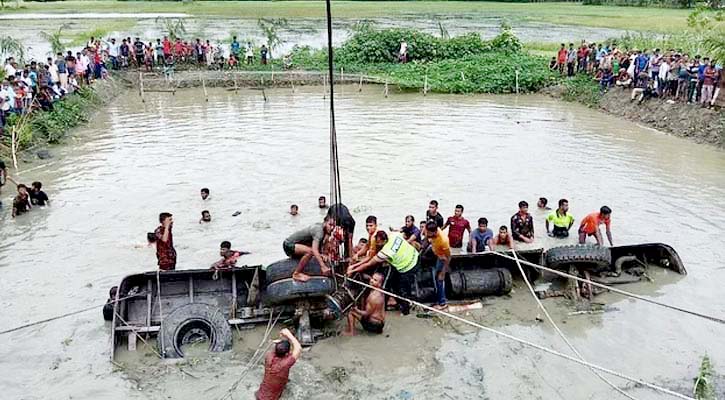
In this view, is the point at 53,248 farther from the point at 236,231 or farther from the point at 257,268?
the point at 257,268

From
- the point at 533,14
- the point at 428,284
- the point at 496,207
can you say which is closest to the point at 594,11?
the point at 533,14

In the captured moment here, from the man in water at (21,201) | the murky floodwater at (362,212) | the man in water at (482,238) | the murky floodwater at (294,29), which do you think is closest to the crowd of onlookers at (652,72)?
the murky floodwater at (362,212)

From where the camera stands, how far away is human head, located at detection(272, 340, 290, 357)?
7930 mm

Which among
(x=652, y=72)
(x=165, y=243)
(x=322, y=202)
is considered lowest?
(x=322, y=202)

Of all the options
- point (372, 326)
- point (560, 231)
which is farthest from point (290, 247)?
point (560, 231)

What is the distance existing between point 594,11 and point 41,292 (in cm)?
6697

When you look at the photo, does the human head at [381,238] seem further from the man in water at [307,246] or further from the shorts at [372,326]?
the shorts at [372,326]

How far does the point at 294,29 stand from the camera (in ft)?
179

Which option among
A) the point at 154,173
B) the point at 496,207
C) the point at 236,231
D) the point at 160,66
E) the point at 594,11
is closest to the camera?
the point at 236,231

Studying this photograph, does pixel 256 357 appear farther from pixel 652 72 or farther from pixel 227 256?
pixel 652 72

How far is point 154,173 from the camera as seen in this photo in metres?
18.7

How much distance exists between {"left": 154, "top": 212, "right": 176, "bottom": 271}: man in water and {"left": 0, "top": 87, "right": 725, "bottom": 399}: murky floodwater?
1365 millimetres

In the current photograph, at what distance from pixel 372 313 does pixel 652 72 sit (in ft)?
60.9

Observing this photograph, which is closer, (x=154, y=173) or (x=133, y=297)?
(x=133, y=297)
